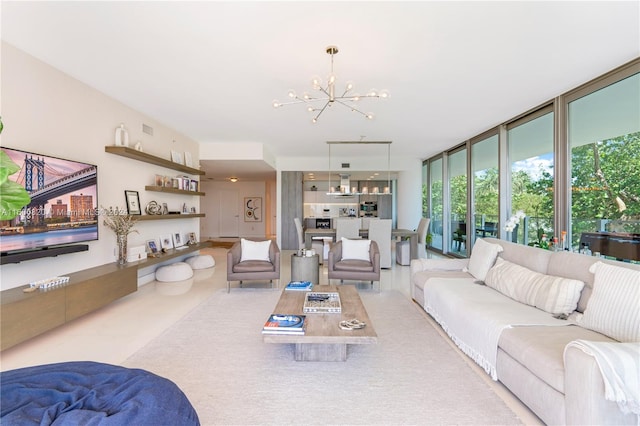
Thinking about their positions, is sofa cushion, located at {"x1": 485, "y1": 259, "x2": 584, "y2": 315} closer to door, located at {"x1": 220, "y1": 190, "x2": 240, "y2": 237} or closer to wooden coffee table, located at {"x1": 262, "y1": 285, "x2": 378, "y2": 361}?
wooden coffee table, located at {"x1": 262, "y1": 285, "x2": 378, "y2": 361}

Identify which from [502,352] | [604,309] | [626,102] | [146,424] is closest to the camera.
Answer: [146,424]

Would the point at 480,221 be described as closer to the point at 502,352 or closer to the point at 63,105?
the point at 502,352

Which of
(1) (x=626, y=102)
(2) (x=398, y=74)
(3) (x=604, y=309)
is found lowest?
(3) (x=604, y=309)

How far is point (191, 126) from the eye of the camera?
5.50 meters

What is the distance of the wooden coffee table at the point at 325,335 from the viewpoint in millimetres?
2213

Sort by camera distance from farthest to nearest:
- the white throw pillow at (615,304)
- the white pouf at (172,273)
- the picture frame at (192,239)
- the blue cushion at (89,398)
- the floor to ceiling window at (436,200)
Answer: the floor to ceiling window at (436,200)
the picture frame at (192,239)
the white pouf at (172,273)
the white throw pillow at (615,304)
the blue cushion at (89,398)

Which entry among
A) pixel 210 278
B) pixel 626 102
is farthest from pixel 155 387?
pixel 626 102

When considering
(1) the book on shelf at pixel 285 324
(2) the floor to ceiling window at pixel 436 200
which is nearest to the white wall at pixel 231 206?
(2) the floor to ceiling window at pixel 436 200

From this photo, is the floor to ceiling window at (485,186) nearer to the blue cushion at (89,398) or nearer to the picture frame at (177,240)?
the blue cushion at (89,398)

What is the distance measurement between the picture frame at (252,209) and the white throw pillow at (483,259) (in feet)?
34.1

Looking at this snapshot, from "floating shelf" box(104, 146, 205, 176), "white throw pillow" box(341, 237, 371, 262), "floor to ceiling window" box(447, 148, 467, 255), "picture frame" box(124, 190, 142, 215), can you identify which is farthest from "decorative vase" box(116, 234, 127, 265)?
"floor to ceiling window" box(447, 148, 467, 255)

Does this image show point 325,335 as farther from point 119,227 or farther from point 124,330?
point 119,227

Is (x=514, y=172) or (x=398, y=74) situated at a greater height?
(x=398, y=74)

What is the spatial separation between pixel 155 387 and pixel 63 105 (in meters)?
3.60
